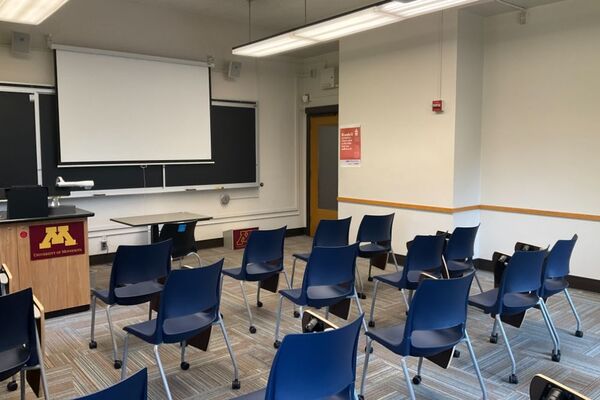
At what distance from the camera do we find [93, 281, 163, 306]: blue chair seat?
11.0 ft

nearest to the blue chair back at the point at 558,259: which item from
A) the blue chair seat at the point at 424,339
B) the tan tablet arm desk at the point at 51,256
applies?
the blue chair seat at the point at 424,339

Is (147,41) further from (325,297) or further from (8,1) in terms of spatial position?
(325,297)

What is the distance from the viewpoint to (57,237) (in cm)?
413

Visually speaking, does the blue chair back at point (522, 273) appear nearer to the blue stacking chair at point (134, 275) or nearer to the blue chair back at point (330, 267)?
the blue chair back at point (330, 267)

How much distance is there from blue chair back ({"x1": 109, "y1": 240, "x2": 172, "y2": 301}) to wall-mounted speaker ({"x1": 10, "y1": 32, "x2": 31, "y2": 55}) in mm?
3463

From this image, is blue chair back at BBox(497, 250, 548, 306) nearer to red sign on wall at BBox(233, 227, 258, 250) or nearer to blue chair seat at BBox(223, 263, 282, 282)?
blue chair seat at BBox(223, 263, 282, 282)

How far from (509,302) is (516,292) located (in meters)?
0.08

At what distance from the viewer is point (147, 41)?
6.33m

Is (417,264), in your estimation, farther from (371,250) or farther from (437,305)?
(437,305)

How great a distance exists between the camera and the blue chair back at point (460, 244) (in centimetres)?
429

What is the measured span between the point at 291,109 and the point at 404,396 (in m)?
5.93

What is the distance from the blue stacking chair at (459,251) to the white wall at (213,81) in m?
3.93

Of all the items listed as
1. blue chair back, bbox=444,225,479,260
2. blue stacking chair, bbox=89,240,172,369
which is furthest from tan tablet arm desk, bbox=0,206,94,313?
blue chair back, bbox=444,225,479,260

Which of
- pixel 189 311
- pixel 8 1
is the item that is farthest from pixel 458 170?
pixel 8 1
